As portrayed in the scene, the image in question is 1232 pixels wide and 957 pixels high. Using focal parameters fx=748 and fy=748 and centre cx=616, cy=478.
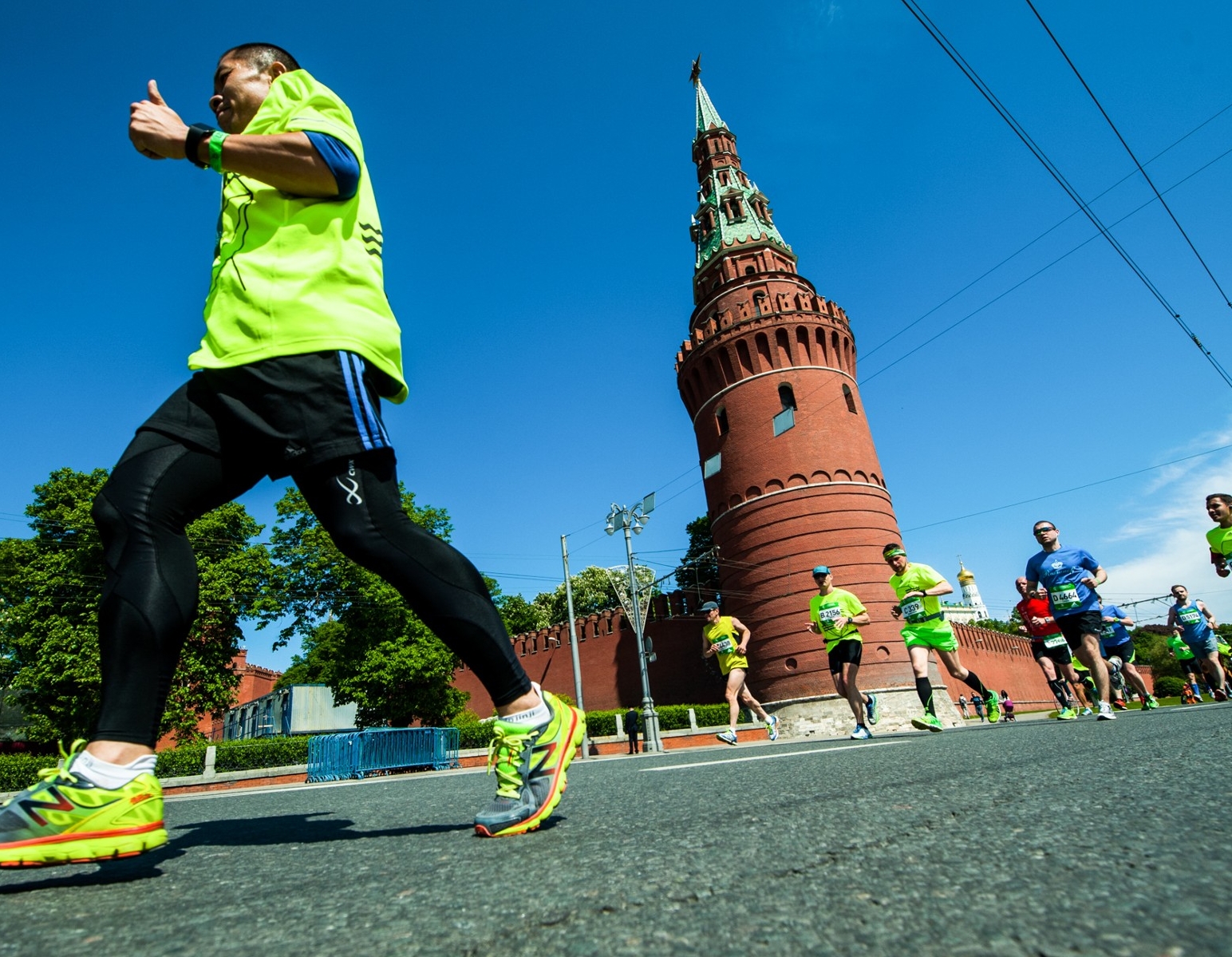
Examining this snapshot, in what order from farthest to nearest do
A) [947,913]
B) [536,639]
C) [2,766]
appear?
[536,639] < [2,766] < [947,913]

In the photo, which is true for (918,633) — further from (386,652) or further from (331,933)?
(386,652)

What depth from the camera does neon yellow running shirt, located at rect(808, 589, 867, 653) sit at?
753cm

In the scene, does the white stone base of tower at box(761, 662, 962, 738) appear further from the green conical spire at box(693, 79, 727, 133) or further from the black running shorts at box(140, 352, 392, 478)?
the green conical spire at box(693, 79, 727, 133)

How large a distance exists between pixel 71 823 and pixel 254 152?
1527 mm

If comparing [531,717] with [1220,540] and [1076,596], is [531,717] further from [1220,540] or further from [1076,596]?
[1220,540]

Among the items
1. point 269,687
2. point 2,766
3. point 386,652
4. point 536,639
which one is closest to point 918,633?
point 2,766

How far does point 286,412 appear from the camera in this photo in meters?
1.77

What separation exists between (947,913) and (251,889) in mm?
1087

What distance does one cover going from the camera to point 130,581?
A: 5.42ft

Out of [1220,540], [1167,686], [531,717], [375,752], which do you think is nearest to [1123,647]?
[1220,540]

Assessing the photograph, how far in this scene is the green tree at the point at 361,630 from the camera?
24.3 meters

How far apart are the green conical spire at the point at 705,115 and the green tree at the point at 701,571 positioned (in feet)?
70.2

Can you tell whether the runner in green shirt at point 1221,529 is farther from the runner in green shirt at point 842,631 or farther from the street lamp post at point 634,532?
the street lamp post at point 634,532

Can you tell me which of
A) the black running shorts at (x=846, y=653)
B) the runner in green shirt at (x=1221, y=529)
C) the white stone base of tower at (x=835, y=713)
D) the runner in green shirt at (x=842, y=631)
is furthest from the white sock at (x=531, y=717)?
the white stone base of tower at (x=835, y=713)
